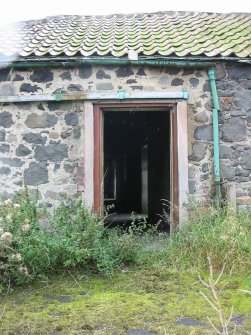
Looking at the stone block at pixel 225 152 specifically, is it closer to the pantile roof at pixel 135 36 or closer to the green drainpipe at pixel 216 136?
the green drainpipe at pixel 216 136

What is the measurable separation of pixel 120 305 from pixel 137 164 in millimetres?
11456

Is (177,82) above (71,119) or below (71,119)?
above

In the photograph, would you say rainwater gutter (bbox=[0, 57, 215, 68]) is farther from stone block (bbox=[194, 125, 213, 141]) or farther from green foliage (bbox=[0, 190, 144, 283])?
green foliage (bbox=[0, 190, 144, 283])

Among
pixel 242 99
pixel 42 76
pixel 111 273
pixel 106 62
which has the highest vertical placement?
pixel 106 62

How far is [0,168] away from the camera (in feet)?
22.1

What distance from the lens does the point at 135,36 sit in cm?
774

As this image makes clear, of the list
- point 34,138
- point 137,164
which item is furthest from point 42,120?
point 137,164

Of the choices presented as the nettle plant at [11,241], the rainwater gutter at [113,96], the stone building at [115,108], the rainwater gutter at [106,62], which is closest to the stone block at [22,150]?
the stone building at [115,108]

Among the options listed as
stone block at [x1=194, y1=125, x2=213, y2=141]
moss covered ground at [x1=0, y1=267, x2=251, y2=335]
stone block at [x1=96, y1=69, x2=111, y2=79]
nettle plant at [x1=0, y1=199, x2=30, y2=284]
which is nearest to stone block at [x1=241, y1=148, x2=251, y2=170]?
stone block at [x1=194, y1=125, x2=213, y2=141]

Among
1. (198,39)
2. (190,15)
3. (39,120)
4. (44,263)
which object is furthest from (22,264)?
(190,15)

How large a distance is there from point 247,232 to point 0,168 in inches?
143

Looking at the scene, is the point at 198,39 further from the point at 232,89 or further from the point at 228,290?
the point at 228,290

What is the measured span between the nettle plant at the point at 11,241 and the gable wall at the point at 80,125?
1.61 metres

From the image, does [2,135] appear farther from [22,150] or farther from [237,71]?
[237,71]
